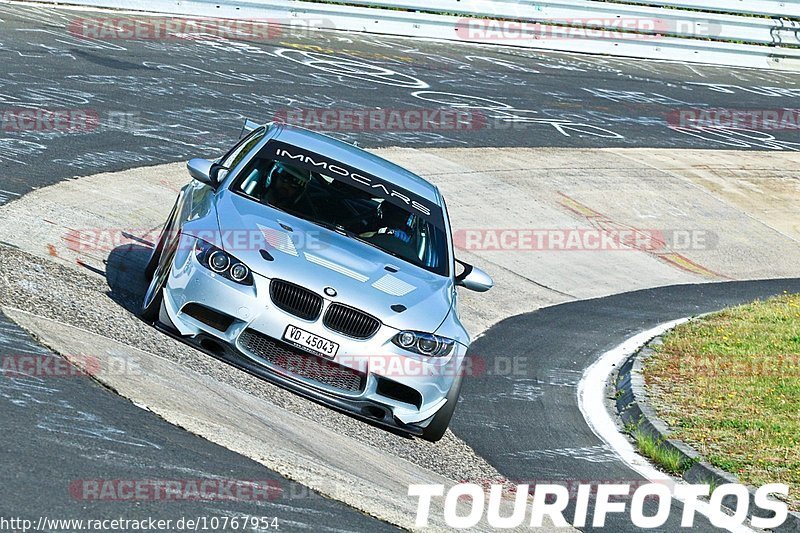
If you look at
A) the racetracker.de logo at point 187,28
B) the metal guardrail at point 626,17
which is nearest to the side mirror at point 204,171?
the racetracker.de logo at point 187,28

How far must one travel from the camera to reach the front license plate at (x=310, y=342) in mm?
7613

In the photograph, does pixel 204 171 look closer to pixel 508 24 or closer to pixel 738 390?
pixel 738 390

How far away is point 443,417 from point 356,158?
259 centimetres

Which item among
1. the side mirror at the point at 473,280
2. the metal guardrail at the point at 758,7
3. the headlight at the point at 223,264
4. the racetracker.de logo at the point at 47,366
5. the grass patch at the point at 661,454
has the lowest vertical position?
the grass patch at the point at 661,454

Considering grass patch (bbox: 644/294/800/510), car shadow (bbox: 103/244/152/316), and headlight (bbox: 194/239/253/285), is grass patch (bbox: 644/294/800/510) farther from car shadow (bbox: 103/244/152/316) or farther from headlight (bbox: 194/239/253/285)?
car shadow (bbox: 103/244/152/316)

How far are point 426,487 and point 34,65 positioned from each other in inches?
521

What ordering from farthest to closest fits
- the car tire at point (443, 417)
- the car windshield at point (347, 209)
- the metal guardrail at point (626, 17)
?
the metal guardrail at point (626, 17) < the car windshield at point (347, 209) < the car tire at point (443, 417)

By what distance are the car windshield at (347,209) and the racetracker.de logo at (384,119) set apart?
31.2ft

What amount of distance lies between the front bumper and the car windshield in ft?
3.85

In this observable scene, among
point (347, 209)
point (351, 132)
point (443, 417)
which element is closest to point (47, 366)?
point (443, 417)

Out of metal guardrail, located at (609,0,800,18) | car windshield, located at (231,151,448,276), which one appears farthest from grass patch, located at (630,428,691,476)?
metal guardrail, located at (609,0,800,18)

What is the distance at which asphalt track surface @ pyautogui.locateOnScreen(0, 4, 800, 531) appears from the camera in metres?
6.06

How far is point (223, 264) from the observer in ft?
25.6

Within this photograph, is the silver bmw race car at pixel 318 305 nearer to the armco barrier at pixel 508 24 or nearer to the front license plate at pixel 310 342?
the front license plate at pixel 310 342
